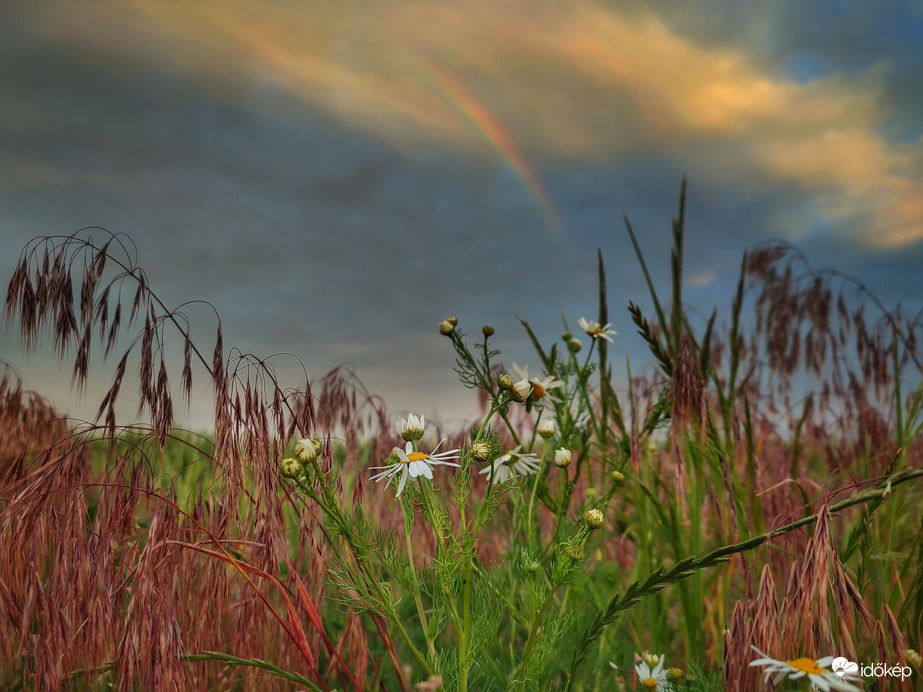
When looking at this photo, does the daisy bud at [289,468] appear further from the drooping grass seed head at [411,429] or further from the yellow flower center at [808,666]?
the yellow flower center at [808,666]

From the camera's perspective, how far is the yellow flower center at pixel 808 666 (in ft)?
3.90

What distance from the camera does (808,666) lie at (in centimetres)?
119

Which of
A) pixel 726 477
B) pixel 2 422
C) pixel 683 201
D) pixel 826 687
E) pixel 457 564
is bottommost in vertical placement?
pixel 826 687

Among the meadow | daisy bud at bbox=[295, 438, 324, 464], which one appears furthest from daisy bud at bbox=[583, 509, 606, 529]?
daisy bud at bbox=[295, 438, 324, 464]

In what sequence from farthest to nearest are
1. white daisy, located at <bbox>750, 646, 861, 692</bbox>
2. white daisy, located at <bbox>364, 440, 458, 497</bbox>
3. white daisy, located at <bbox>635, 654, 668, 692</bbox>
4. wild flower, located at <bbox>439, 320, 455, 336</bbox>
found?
wild flower, located at <bbox>439, 320, 455, 336</bbox> → white daisy, located at <bbox>635, 654, 668, 692</bbox> → white daisy, located at <bbox>364, 440, 458, 497</bbox> → white daisy, located at <bbox>750, 646, 861, 692</bbox>

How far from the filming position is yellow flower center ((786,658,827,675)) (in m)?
1.19

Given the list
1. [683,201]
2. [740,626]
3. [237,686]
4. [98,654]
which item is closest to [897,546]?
[683,201]

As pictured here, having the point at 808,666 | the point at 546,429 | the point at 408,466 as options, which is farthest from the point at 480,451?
the point at 808,666

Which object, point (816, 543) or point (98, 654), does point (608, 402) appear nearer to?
point (816, 543)

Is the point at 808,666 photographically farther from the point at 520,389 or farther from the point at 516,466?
the point at 516,466

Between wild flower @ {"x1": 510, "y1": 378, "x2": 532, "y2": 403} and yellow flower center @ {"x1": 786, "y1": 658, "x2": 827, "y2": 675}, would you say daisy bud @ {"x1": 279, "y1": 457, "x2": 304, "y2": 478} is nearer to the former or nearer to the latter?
wild flower @ {"x1": 510, "y1": 378, "x2": 532, "y2": 403}

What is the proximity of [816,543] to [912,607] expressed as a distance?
94 cm

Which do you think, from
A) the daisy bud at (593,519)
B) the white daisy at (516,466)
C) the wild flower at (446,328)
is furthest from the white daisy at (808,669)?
the wild flower at (446,328)

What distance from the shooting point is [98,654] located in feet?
4.74
